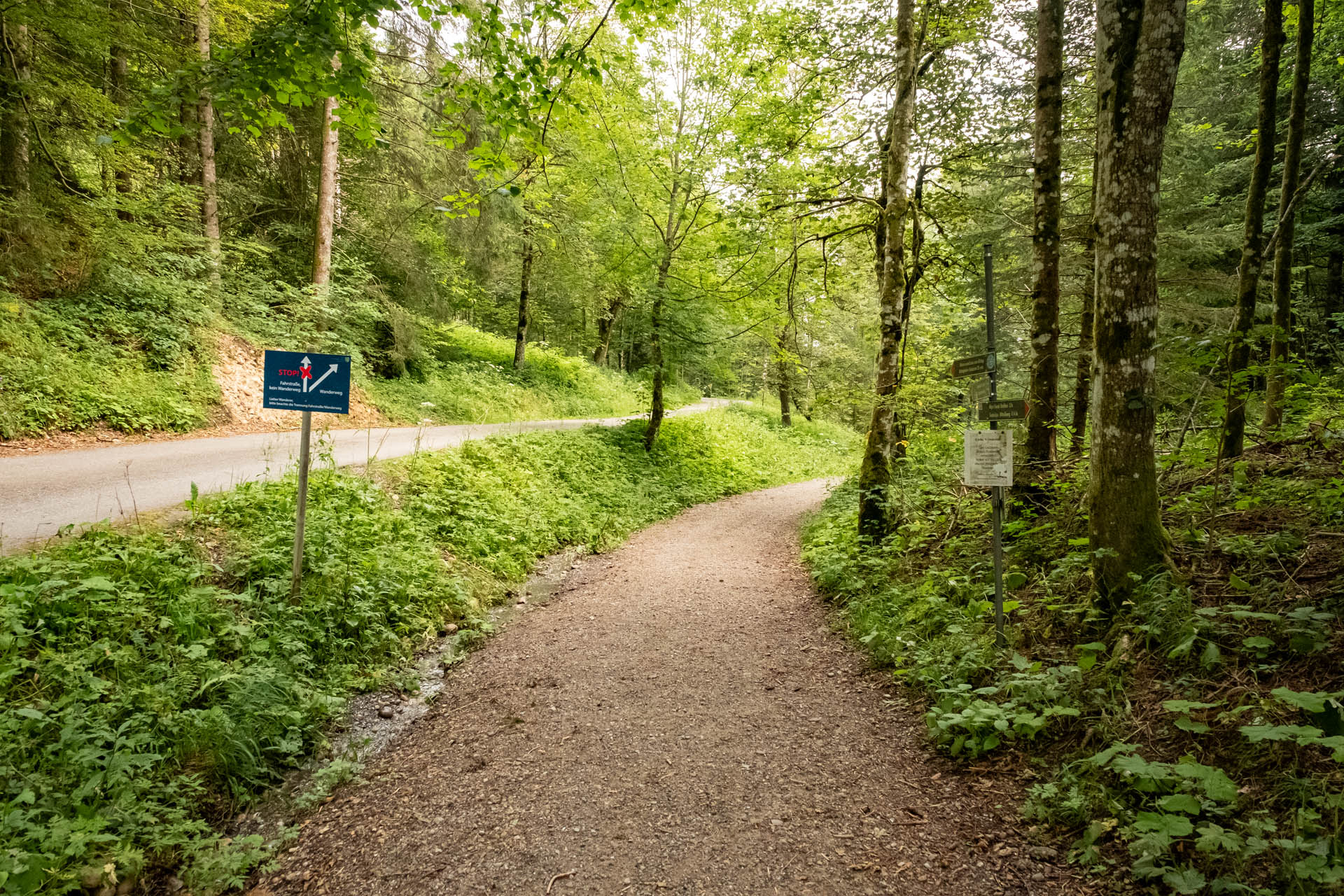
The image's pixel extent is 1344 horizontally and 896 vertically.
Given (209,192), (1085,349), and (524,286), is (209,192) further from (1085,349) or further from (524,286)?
(1085,349)

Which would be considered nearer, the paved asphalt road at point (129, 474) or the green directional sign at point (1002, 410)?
the green directional sign at point (1002, 410)

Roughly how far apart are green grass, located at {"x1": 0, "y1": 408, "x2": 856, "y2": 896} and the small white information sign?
5.37 meters

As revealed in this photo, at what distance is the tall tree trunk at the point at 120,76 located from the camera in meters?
8.98

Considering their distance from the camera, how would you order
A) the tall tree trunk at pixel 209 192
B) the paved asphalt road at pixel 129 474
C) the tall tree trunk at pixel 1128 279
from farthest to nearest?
the tall tree trunk at pixel 209 192 → the paved asphalt road at pixel 129 474 → the tall tree trunk at pixel 1128 279

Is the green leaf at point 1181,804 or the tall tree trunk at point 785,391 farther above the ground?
the tall tree trunk at point 785,391

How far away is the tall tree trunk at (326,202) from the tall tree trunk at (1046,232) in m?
13.1

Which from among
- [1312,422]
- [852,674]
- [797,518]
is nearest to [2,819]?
[852,674]

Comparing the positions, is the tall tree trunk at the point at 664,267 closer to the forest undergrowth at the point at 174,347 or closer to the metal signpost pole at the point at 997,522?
the forest undergrowth at the point at 174,347

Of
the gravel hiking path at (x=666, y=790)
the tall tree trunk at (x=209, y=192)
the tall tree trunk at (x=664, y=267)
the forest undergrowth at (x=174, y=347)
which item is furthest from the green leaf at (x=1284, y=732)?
the tall tree trunk at (x=209, y=192)

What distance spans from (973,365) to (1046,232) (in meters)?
3.09

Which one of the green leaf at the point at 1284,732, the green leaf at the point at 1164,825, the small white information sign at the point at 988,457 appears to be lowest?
the green leaf at the point at 1164,825

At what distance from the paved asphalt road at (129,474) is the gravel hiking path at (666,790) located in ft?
11.8

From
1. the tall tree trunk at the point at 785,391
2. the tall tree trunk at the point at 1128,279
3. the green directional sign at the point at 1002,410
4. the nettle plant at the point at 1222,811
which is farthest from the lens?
the tall tree trunk at the point at 785,391

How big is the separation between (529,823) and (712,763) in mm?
1292
